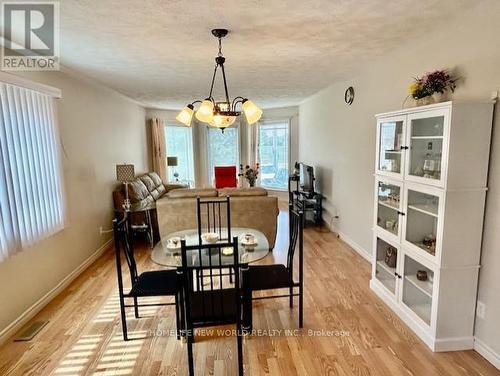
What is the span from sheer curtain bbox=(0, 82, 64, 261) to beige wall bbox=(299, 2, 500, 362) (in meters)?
3.60

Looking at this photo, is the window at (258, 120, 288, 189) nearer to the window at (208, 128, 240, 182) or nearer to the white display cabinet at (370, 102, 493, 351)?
the window at (208, 128, 240, 182)

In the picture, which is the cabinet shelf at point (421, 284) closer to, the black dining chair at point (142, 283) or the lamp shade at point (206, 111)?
the black dining chair at point (142, 283)

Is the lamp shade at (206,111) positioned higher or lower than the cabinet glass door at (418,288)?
higher

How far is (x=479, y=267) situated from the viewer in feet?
7.34

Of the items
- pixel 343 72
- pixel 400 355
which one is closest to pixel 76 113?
pixel 343 72

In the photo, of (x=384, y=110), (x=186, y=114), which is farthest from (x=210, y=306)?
(x=384, y=110)

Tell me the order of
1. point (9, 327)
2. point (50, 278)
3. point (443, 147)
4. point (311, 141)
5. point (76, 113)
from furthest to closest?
point (311, 141) → point (76, 113) → point (50, 278) → point (9, 327) → point (443, 147)

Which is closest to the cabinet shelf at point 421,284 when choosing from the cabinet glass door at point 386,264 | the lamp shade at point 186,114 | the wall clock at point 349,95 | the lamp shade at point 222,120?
the cabinet glass door at point 386,264

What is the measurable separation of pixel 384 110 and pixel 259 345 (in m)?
2.82

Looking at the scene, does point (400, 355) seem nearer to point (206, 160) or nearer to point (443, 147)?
point (443, 147)

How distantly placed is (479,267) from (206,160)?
7.29m

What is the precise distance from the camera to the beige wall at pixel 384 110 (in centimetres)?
212

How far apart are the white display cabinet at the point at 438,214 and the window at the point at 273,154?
526cm

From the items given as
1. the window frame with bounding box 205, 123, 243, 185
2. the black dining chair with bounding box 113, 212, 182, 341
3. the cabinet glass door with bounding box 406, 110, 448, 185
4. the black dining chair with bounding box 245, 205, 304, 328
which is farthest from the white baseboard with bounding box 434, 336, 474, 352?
the window frame with bounding box 205, 123, 243, 185
